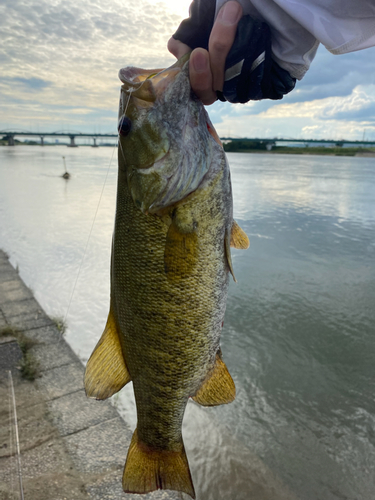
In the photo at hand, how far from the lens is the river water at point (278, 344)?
12.7 feet

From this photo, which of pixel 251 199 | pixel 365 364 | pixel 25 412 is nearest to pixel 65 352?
pixel 25 412

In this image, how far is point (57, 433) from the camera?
3213 mm

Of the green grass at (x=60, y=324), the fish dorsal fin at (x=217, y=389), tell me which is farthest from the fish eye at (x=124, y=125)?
the green grass at (x=60, y=324)

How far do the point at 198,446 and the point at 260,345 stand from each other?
8.19 ft

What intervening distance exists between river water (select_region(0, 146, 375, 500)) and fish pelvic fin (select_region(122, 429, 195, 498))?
5.28 ft

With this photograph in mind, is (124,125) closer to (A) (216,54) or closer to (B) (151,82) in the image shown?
(B) (151,82)

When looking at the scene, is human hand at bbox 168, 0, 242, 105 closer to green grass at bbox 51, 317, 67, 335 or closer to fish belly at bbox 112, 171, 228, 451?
fish belly at bbox 112, 171, 228, 451

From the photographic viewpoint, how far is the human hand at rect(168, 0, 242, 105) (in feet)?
4.71

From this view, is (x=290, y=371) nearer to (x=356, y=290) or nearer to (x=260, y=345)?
(x=260, y=345)

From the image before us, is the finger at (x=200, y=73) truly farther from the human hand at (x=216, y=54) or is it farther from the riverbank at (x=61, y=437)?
the riverbank at (x=61, y=437)

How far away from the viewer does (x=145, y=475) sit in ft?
5.88

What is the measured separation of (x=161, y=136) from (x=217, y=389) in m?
1.32

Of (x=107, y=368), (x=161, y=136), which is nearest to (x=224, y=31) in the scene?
(x=161, y=136)

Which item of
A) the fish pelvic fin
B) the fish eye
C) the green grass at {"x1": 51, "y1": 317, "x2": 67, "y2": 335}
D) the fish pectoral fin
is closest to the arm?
the fish eye
